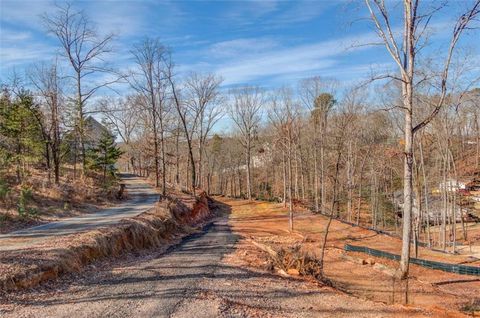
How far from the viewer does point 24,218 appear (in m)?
13.9

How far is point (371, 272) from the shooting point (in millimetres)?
13930

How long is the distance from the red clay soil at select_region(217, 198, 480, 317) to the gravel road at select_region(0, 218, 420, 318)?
1722mm

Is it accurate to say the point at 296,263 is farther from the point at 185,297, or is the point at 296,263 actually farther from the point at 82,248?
the point at 82,248

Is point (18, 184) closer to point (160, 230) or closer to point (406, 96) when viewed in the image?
point (160, 230)

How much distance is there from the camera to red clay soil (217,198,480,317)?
1046cm

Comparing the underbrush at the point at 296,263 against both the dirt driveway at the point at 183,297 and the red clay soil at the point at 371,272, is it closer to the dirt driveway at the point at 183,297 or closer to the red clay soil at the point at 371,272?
the red clay soil at the point at 371,272

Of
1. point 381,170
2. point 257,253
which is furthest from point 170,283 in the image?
point 381,170

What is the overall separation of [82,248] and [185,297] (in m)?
4.27

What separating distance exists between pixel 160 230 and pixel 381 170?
24.2 m

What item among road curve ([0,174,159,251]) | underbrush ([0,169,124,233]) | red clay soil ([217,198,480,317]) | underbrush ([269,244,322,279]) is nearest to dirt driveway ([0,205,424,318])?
underbrush ([269,244,322,279])

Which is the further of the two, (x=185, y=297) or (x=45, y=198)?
(x=45, y=198)

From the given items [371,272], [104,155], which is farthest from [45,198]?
[371,272]

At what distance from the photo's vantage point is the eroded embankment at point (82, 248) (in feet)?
24.5

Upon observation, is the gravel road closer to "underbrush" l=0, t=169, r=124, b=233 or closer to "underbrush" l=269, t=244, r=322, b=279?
"underbrush" l=269, t=244, r=322, b=279
